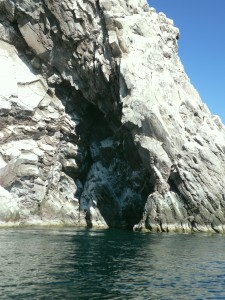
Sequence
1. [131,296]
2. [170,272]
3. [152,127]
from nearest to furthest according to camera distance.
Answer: [131,296] < [170,272] < [152,127]

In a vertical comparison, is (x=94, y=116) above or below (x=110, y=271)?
above

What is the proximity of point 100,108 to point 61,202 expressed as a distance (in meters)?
16.4

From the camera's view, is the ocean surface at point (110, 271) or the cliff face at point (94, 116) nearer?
the ocean surface at point (110, 271)

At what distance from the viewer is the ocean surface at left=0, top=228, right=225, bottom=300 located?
65.0ft

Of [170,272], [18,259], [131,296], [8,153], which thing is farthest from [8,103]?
[131,296]

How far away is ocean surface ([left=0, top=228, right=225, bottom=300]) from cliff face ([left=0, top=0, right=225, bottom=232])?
22.0 meters

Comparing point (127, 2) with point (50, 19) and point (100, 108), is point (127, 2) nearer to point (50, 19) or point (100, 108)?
point (50, 19)

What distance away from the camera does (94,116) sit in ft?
247

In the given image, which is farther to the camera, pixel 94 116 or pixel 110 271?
pixel 94 116

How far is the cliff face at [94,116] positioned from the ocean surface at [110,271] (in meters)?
22.0

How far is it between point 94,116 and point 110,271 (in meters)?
51.9

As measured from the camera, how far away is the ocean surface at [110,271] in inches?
780

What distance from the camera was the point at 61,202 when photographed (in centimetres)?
7056

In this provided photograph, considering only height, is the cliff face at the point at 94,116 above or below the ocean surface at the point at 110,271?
above
